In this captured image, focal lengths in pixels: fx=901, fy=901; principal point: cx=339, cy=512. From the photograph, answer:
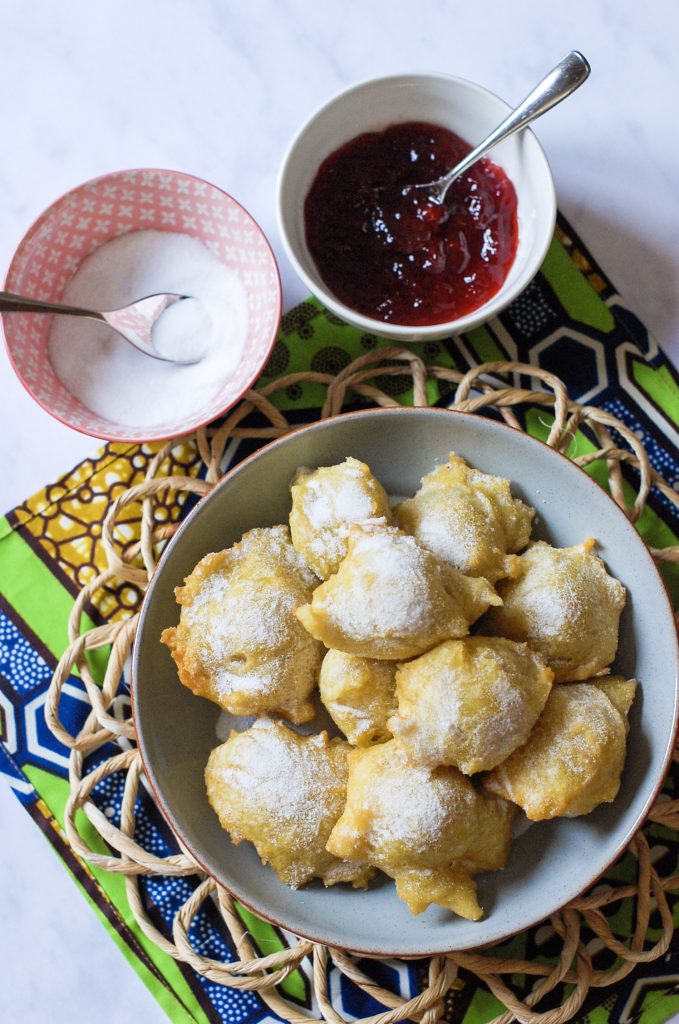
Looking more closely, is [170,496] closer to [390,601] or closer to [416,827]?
[390,601]

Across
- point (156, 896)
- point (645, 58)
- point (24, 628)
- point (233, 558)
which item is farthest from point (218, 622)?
point (645, 58)

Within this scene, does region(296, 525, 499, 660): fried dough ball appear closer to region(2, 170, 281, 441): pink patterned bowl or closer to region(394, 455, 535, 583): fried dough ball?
region(394, 455, 535, 583): fried dough ball

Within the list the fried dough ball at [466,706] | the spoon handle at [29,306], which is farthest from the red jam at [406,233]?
the fried dough ball at [466,706]

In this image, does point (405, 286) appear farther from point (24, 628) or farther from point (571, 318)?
point (24, 628)

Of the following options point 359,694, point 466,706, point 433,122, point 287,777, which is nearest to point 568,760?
point 466,706

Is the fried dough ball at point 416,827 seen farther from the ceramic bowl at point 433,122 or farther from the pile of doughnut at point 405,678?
the ceramic bowl at point 433,122

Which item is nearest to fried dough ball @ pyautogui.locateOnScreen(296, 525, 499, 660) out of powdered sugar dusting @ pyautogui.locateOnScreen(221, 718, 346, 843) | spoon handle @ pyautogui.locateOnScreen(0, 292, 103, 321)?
powdered sugar dusting @ pyautogui.locateOnScreen(221, 718, 346, 843)
